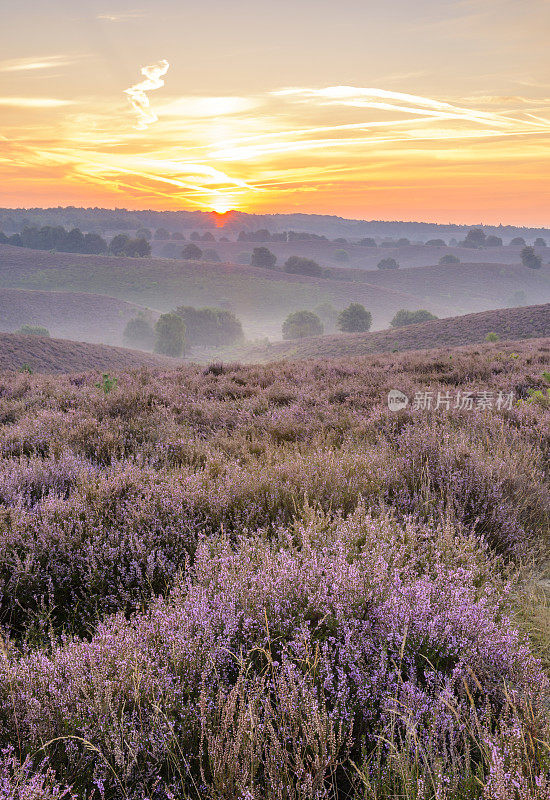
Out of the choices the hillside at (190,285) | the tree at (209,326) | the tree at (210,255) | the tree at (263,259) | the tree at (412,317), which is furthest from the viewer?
the tree at (210,255)

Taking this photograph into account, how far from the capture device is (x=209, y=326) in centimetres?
10212

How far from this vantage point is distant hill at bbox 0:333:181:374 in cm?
3384

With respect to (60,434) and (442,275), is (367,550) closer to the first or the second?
(60,434)

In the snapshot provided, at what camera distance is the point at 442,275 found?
163m

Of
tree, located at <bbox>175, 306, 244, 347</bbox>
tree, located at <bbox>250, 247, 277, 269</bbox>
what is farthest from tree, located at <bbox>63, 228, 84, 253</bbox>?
tree, located at <bbox>175, 306, 244, 347</bbox>

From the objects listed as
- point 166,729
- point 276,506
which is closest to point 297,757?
point 166,729

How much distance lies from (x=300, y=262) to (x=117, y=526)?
506 ft

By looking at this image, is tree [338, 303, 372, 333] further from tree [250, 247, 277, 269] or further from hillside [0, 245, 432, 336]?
tree [250, 247, 277, 269]

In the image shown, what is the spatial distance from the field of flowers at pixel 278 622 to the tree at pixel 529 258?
186 meters

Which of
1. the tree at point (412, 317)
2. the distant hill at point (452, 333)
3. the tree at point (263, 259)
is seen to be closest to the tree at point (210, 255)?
the tree at point (263, 259)

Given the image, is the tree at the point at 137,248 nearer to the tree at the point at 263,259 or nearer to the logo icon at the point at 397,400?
the tree at the point at 263,259

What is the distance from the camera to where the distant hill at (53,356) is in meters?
33.8

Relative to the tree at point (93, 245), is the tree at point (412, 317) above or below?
below

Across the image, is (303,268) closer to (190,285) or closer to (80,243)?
(190,285)
